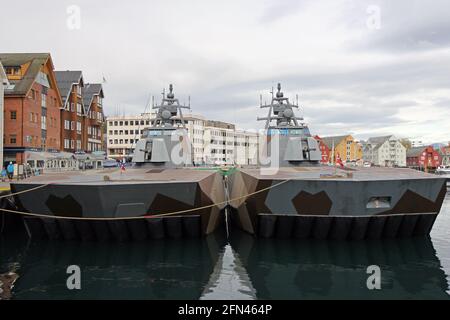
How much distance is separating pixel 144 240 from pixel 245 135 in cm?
8593

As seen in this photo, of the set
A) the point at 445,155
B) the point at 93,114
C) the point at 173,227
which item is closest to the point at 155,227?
the point at 173,227

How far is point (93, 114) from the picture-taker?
53750mm

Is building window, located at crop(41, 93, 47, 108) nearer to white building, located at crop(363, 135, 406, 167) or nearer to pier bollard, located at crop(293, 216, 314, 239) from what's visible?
pier bollard, located at crop(293, 216, 314, 239)

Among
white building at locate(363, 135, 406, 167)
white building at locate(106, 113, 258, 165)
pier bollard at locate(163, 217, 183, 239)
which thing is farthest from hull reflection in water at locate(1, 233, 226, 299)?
white building at locate(363, 135, 406, 167)

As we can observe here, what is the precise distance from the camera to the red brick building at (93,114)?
171 feet

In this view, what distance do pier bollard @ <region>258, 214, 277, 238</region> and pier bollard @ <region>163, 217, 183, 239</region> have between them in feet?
8.47

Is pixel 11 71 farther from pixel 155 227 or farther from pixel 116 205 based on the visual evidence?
pixel 155 227

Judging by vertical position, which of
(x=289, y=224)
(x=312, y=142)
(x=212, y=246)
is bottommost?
(x=212, y=246)

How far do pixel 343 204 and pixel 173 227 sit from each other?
17.3 feet

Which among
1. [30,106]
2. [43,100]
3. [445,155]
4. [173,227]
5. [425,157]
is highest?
[43,100]

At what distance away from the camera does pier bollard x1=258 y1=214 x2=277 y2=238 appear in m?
13.1
